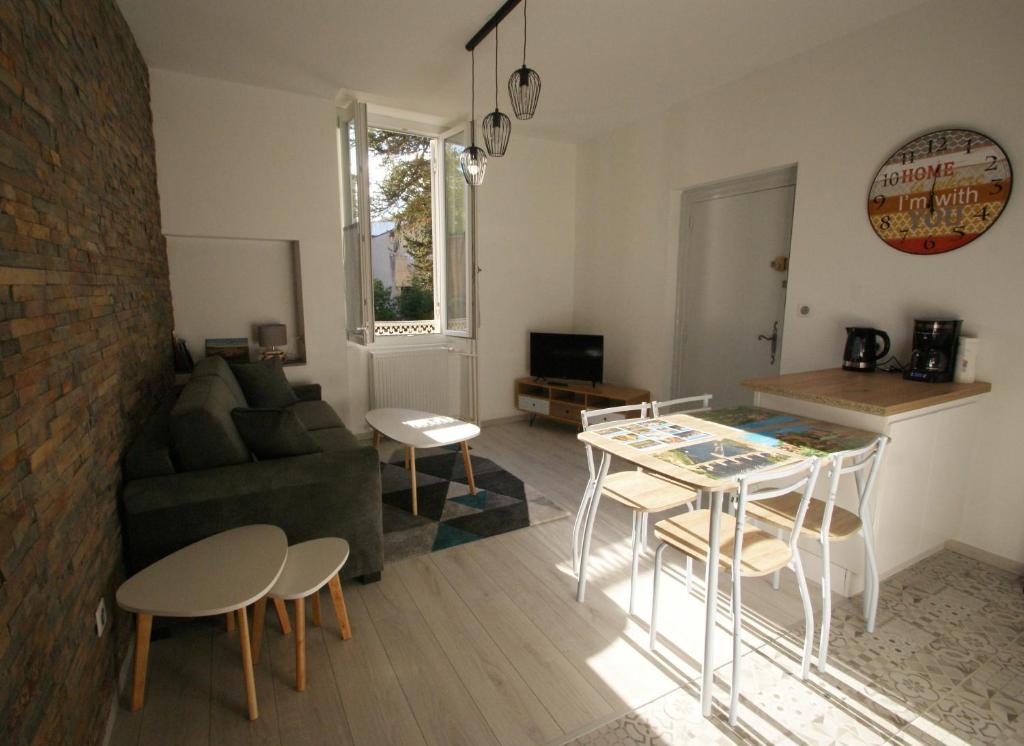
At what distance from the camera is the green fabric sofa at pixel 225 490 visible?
6.48 ft

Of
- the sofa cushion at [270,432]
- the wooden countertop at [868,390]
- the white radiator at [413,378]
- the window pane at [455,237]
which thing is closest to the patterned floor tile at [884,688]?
the wooden countertop at [868,390]

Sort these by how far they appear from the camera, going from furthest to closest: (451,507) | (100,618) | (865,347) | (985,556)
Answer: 1. (451,507)
2. (865,347)
3. (985,556)
4. (100,618)

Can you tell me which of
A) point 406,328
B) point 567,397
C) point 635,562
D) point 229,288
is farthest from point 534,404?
point 635,562

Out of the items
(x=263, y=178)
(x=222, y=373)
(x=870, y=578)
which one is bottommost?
(x=870, y=578)

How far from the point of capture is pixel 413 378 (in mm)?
4715

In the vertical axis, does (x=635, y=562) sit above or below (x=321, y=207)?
below

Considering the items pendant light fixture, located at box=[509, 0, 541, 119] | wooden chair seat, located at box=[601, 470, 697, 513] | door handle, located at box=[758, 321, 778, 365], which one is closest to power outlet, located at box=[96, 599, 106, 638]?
wooden chair seat, located at box=[601, 470, 697, 513]

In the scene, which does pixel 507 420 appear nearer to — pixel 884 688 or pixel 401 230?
pixel 401 230

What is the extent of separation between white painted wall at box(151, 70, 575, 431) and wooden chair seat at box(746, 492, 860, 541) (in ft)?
11.0

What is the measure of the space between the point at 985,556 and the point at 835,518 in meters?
1.40

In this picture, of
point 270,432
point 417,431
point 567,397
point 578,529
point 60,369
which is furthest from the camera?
point 567,397

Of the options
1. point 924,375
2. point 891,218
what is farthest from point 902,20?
point 924,375

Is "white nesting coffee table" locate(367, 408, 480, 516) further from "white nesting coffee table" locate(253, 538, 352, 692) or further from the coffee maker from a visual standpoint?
the coffee maker

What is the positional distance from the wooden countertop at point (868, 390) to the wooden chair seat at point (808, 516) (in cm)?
45
